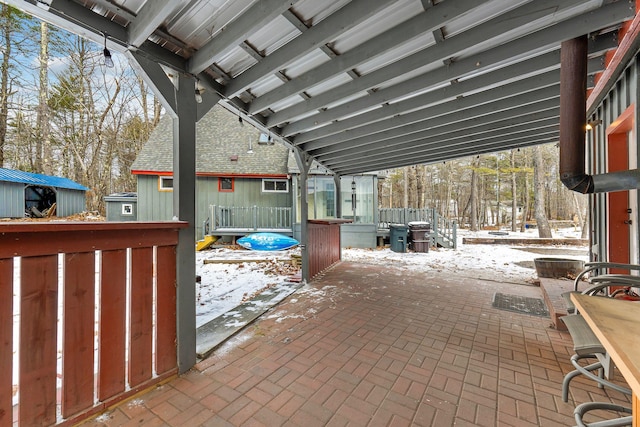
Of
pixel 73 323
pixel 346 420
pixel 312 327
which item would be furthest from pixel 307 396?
pixel 73 323

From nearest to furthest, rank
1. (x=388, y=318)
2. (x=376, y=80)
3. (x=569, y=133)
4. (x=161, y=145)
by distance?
(x=569, y=133) < (x=376, y=80) < (x=388, y=318) < (x=161, y=145)

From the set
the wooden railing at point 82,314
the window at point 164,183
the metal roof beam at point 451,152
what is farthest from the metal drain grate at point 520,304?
A: the window at point 164,183

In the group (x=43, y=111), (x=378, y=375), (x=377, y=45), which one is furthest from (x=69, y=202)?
(x=378, y=375)

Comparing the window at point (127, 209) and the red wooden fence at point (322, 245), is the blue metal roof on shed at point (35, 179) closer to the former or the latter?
the window at point (127, 209)

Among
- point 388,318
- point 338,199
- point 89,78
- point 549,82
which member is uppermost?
point 89,78

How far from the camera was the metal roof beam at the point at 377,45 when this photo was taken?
1.87 metres

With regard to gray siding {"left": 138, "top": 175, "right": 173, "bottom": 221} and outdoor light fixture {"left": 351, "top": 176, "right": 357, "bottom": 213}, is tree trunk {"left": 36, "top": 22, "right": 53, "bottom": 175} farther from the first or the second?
outdoor light fixture {"left": 351, "top": 176, "right": 357, "bottom": 213}

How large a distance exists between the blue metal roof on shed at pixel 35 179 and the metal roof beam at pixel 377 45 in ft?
44.8

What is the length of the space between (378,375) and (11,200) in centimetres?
1572

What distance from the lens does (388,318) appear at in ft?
11.1

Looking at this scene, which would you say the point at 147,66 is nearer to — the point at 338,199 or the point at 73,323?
the point at 73,323

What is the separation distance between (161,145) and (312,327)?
12.2 meters

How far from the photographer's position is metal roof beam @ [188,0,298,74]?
1763 mm

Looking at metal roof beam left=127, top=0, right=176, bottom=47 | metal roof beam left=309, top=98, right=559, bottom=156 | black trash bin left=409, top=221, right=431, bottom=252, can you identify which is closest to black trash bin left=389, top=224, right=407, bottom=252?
black trash bin left=409, top=221, right=431, bottom=252
